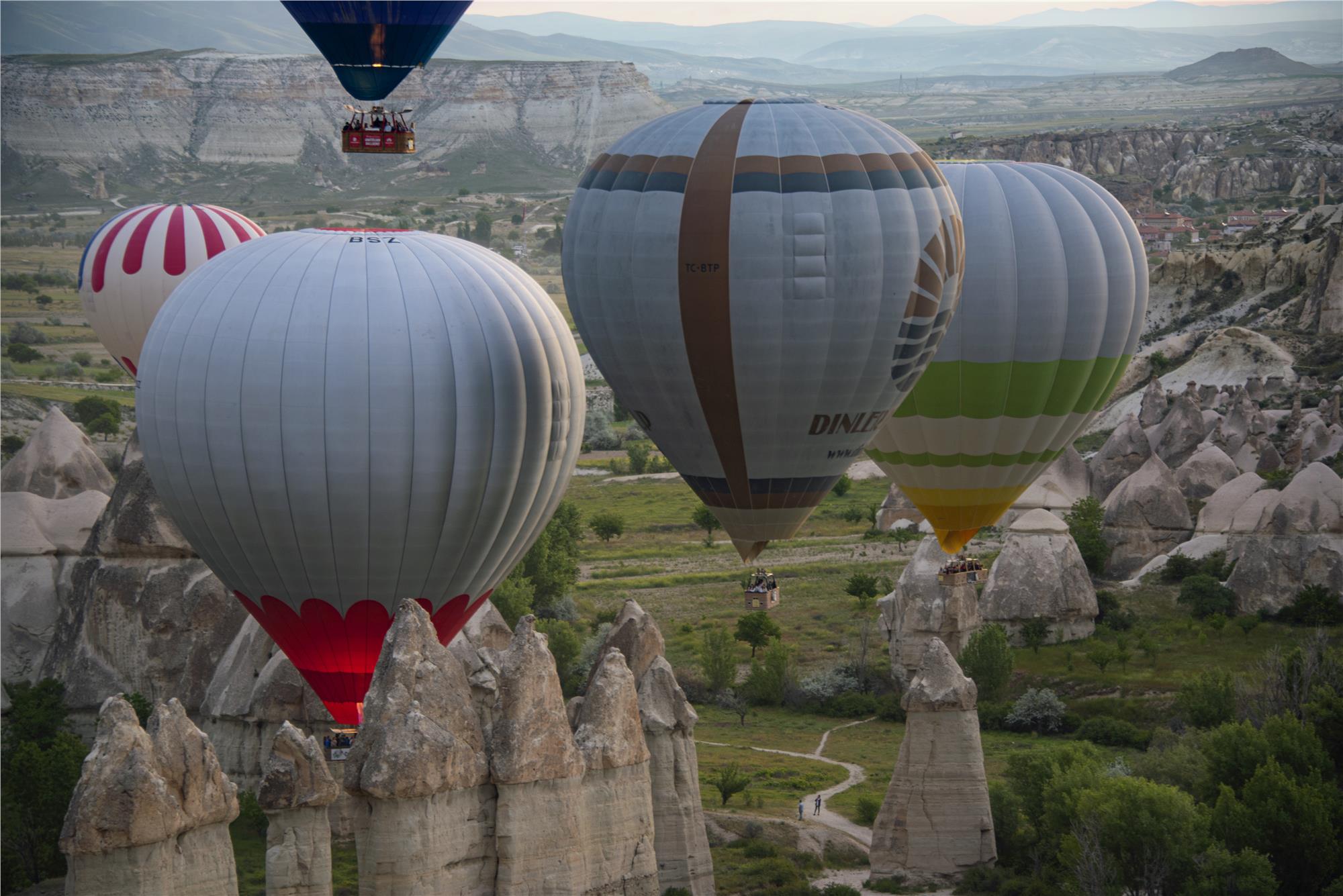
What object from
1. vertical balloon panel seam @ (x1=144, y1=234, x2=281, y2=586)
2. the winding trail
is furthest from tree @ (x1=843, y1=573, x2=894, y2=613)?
vertical balloon panel seam @ (x1=144, y1=234, x2=281, y2=586)

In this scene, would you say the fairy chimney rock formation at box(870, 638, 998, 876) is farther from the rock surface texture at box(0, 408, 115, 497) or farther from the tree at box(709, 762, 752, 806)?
the rock surface texture at box(0, 408, 115, 497)

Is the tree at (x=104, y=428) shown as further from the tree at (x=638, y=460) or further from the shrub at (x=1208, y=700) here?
the shrub at (x=1208, y=700)

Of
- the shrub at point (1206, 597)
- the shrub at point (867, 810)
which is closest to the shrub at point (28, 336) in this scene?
the shrub at point (1206, 597)

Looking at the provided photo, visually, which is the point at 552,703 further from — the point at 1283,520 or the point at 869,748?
the point at 1283,520

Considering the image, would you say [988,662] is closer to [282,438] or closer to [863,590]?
[863,590]

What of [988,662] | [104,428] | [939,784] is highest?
[939,784]

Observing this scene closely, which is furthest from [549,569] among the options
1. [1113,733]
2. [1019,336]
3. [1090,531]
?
[1019,336]
